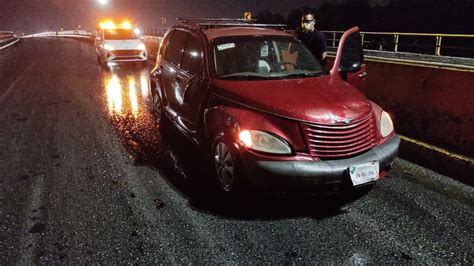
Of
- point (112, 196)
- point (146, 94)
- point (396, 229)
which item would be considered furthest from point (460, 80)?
point (146, 94)

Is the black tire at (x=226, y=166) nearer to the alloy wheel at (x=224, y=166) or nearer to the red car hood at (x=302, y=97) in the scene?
the alloy wheel at (x=224, y=166)

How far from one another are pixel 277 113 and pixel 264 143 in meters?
0.33

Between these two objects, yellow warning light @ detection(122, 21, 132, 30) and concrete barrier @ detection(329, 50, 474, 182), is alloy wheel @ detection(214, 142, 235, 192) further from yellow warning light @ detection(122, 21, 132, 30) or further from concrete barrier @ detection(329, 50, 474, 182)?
yellow warning light @ detection(122, 21, 132, 30)

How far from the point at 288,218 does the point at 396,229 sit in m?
0.97

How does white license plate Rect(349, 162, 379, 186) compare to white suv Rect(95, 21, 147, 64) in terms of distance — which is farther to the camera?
white suv Rect(95, 21, 147, 64)

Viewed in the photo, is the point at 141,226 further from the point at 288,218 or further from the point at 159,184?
the point at 288,218

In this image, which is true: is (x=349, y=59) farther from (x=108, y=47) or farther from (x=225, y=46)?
(x=108, y=47)

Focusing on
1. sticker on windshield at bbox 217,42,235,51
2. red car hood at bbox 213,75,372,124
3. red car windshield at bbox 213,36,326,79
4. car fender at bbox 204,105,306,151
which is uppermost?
sticker on windshield at bbox 217,42,235,51

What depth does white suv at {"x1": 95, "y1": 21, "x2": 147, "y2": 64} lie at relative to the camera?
14391 mm

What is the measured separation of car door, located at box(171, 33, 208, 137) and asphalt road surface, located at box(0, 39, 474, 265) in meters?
0.56

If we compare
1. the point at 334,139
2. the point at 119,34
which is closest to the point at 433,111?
the point at 334,139

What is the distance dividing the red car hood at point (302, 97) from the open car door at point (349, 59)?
32 cm

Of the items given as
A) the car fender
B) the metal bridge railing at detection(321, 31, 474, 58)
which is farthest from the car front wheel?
the metal bridge railing at detection(321, 31, 474, 58)

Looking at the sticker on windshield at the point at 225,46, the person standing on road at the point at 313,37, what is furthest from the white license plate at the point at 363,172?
the person standing on road at the point at 313,37
